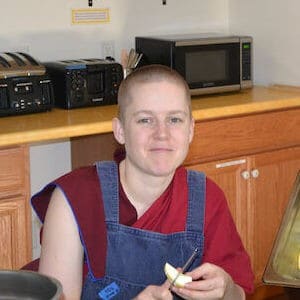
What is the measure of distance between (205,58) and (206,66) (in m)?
0.04

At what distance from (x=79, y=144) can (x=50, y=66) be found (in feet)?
1.22

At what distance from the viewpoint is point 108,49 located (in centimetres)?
330

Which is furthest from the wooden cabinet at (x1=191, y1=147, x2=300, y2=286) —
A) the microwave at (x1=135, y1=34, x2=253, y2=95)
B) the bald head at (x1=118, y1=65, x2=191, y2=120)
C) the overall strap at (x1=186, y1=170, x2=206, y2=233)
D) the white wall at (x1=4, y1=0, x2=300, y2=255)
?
the bald head at (x1=118, y1=65, x2=191, y2=120)

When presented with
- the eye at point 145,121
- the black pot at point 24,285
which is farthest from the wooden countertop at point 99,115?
the black pot at point 24,285

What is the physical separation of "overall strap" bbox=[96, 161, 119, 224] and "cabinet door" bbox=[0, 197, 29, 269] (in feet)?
2.98

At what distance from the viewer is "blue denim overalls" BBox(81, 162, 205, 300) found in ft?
5.04

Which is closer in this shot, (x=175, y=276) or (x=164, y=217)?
(x=175, y=276)

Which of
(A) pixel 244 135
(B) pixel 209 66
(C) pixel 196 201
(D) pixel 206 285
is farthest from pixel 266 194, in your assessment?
(D) pixel 206 285

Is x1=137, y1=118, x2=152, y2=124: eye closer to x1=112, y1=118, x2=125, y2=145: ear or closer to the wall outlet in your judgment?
x1=112, y1=118, x2=125, y2=145: ear

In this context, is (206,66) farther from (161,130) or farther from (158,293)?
(158,293)

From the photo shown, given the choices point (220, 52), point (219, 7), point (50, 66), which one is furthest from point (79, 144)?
point (219, 7)

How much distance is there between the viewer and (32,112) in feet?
8.94

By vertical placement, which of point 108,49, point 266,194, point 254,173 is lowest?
point 266,194

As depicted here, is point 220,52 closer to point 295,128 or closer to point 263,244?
point 295,128
